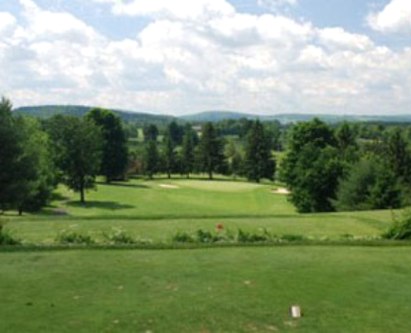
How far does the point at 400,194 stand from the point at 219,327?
31.1m

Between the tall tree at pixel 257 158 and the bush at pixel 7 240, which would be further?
the tall tree at pixel 257 158

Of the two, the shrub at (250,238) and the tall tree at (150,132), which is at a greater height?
the tall tree at (150,132)

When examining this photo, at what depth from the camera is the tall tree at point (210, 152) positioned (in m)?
91.9

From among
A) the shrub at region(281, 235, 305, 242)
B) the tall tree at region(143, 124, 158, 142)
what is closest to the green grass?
the shrub at region(281, 235, 305, 242)

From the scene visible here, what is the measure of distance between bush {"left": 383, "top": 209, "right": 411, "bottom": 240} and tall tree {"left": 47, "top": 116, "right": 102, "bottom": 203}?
41.4m

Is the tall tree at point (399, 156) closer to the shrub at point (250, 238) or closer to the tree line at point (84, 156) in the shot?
the tree line at point (84, 156)

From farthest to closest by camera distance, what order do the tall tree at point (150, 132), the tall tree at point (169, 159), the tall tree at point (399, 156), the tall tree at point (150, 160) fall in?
the tall tree at point (150, 132) < the tall tree at point (169, 159) < the tall tree at point (150, 160) < the tall tree at point (399, 156)

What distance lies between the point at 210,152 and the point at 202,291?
273ft

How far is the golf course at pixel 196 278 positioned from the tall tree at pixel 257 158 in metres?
68.1

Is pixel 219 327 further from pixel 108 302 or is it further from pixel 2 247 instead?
pixel 2 247

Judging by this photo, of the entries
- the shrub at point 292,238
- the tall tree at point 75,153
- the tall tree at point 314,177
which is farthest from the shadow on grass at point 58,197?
the shrub at point 292,238

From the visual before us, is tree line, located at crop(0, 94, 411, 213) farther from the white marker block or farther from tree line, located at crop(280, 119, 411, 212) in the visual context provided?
the white marker block

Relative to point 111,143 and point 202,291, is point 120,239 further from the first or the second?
point 111,143

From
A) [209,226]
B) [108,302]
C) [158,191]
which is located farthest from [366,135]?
[108,302]
